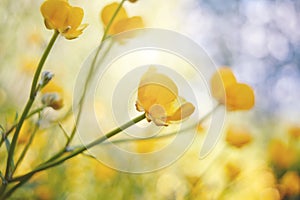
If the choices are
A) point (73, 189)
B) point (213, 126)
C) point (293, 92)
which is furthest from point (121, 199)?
point (293, 92)

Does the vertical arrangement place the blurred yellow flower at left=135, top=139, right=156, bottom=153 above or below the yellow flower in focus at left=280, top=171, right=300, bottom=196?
above

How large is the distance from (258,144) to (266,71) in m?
1.01

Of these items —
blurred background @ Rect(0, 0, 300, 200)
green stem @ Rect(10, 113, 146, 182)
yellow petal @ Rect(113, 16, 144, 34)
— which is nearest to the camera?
green stem @ Rect(10, 113, 146, 182)

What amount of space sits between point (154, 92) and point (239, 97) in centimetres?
14

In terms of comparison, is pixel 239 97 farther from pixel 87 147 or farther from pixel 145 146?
pixel 145 146

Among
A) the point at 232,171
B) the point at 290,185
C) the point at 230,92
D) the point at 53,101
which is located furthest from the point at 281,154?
the point at 53,101

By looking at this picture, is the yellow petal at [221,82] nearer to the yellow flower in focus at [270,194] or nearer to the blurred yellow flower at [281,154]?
the yellow flower in focus at [270,194]

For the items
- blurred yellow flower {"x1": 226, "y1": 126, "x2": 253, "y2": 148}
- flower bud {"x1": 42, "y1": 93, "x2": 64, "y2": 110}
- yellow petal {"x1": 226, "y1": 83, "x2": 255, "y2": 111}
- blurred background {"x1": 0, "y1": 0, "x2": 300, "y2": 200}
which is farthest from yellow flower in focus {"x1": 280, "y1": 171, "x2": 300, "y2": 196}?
flower bud {"x1": 42, "y1": 93, "x2": 64, "y2": 110}

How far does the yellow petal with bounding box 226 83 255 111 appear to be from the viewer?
0.58 m

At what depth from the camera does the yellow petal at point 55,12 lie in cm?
50

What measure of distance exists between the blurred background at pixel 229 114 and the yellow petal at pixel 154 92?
15cm

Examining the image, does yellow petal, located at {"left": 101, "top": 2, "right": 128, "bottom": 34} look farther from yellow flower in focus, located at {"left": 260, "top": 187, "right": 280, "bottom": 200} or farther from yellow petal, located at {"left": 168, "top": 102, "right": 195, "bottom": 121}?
yellow flower in focus, located at {"left": 260, "top": 187, "right": 280, "bottom": 200}

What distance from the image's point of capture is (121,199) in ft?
3.33

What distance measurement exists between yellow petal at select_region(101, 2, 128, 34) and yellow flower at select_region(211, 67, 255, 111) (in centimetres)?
12
